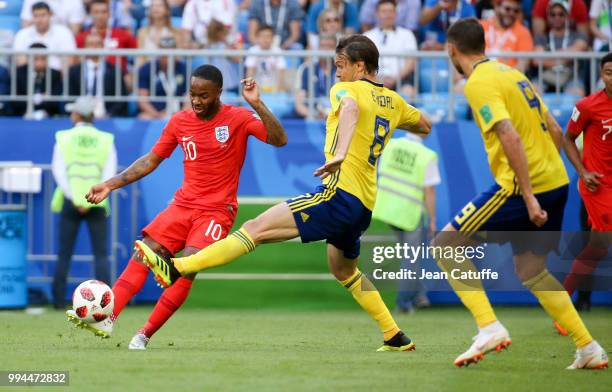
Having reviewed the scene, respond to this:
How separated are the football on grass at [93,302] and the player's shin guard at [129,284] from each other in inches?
9.4

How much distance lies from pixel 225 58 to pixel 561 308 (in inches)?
356

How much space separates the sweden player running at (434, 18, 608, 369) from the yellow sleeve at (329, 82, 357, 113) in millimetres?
970

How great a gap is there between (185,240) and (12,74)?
23.8ft

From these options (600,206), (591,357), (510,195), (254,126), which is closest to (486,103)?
(510,195)

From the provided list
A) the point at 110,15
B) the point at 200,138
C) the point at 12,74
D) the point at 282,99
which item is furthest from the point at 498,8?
the point at 200,138

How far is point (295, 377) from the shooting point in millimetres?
8133

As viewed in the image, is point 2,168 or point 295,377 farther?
point 2,168

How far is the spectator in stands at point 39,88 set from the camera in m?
16.6

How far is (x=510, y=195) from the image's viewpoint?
341 inches

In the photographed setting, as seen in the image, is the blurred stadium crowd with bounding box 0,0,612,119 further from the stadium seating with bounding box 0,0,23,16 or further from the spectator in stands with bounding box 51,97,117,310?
the spectator in stands with bounding box 51,97,117,310

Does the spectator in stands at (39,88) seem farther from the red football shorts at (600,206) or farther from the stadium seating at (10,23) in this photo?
the red football shorts at (600,206)

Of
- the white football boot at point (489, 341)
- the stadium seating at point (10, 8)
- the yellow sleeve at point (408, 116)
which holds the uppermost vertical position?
the stadium seating at point (10, 8)

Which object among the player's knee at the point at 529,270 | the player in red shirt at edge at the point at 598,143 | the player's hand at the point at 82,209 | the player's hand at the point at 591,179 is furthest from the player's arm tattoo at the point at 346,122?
the player's hand at the point at 82,209

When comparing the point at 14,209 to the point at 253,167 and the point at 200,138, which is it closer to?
the point at 253,167
